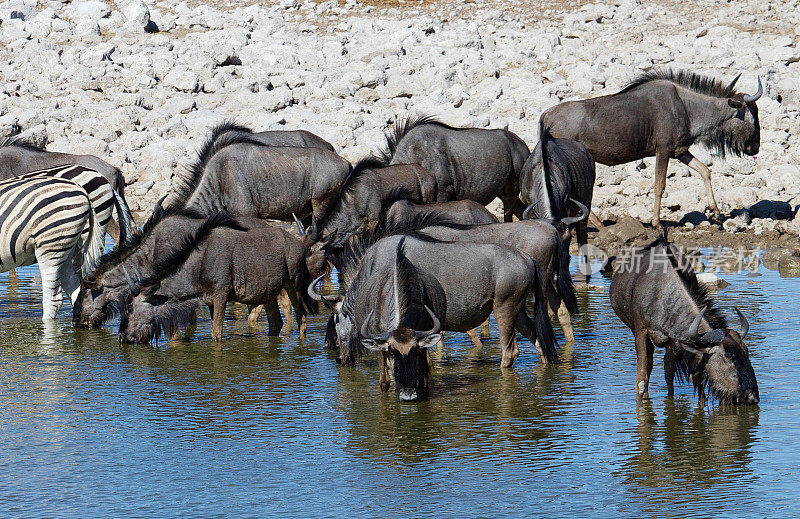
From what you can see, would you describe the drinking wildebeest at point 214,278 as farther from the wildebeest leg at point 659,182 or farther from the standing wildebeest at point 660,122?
A: the wildebeest leg at point 659,182

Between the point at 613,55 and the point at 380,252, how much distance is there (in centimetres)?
1645

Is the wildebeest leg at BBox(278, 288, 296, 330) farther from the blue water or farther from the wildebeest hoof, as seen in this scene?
the wildebeest hoof

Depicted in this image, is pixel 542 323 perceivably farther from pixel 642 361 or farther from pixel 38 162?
pixel 38 162

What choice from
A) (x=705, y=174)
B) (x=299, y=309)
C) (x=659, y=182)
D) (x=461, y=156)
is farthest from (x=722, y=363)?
(x=705, y=174)

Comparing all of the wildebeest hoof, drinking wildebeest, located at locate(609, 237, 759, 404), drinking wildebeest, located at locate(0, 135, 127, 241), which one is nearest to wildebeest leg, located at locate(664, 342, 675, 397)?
drinking wildebeest, located at locate(609, 237, 759, 404)

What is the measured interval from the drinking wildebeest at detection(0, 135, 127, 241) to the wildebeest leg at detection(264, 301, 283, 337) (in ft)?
13.6

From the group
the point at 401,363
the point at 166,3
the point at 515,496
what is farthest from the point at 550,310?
the point at 166,3

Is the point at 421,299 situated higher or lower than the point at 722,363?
higher

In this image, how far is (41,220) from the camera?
13438 millimetres

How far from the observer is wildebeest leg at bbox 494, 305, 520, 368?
34.3 ft

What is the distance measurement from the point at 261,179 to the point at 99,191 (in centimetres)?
207

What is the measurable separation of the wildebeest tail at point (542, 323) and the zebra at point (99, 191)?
5.70m

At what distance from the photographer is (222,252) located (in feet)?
39.8

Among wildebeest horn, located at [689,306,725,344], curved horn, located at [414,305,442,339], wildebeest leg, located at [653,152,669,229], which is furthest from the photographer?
wildebeest leg, located at [653,152,669,229]
